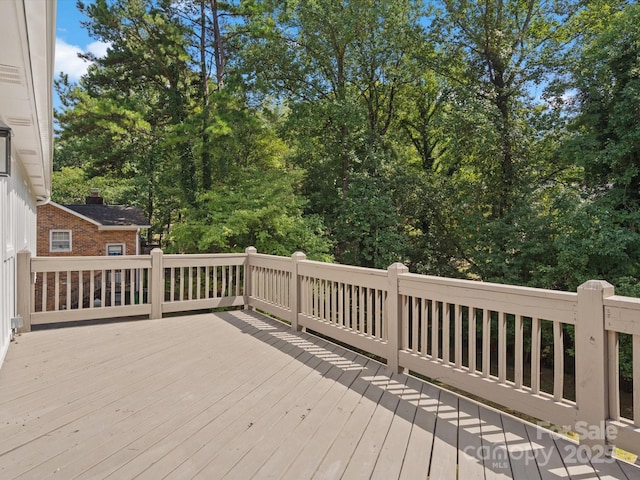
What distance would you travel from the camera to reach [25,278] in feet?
15.3

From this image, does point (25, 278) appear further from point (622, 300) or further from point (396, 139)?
point (396, 139)

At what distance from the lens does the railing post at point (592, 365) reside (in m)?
2.18

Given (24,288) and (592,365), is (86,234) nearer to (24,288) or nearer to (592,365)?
(24,288)

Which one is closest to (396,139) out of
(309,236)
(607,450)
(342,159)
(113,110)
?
(342,159)

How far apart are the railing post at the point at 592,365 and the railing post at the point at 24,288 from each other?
18.2 feet

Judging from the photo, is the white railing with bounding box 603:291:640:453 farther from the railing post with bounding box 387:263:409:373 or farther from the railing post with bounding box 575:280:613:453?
the railing post with bounding box 387:263:409:373

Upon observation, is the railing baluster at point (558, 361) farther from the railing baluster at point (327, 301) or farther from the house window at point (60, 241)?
the house window at point (60, 241)

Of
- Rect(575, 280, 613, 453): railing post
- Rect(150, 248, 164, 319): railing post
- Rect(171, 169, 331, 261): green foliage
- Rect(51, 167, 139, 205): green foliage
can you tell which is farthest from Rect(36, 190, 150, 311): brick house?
Rect(575, 280, 613, 453): railing post

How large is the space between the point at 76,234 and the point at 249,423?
49.4 feet

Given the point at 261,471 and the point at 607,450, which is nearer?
the point at 261,471

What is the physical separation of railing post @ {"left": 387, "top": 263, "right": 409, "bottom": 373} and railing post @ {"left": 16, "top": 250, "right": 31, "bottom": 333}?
4268 millimetres

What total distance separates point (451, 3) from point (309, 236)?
7.43 metres

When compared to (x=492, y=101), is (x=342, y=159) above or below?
below

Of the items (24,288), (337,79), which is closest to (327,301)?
(24,288)
